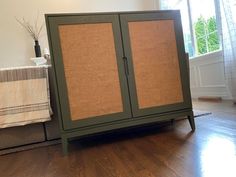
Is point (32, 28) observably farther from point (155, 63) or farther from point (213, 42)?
point (155, 63)

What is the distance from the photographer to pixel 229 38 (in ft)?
9.09

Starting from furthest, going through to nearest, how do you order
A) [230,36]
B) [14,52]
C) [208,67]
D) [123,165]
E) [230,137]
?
[14,52] < [208,67] < [230,36] < [230,137] < [123,165]

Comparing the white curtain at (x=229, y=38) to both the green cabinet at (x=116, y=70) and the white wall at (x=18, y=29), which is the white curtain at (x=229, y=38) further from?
the white wall at (x=18, y=29)

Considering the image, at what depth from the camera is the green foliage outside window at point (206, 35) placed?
3.52 m

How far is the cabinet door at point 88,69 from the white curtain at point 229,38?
1.60 meters

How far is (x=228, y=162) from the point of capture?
3.68ft

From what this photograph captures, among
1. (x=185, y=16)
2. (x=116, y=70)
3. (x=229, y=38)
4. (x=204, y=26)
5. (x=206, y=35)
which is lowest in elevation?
(x=116, y=70)

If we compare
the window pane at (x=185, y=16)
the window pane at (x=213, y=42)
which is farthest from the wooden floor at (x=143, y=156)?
the window pane at (x=185, y=16)

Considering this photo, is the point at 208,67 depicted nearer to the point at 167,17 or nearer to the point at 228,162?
the point at 167,17

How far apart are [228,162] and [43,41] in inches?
145

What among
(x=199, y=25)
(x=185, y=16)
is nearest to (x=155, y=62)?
(x=199, y=25)

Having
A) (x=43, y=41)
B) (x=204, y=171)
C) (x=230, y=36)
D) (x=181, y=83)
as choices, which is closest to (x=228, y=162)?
(x=204, y=171)

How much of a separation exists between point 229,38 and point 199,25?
3.95ft

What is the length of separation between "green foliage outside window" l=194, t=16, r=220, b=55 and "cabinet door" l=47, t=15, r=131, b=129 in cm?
226
